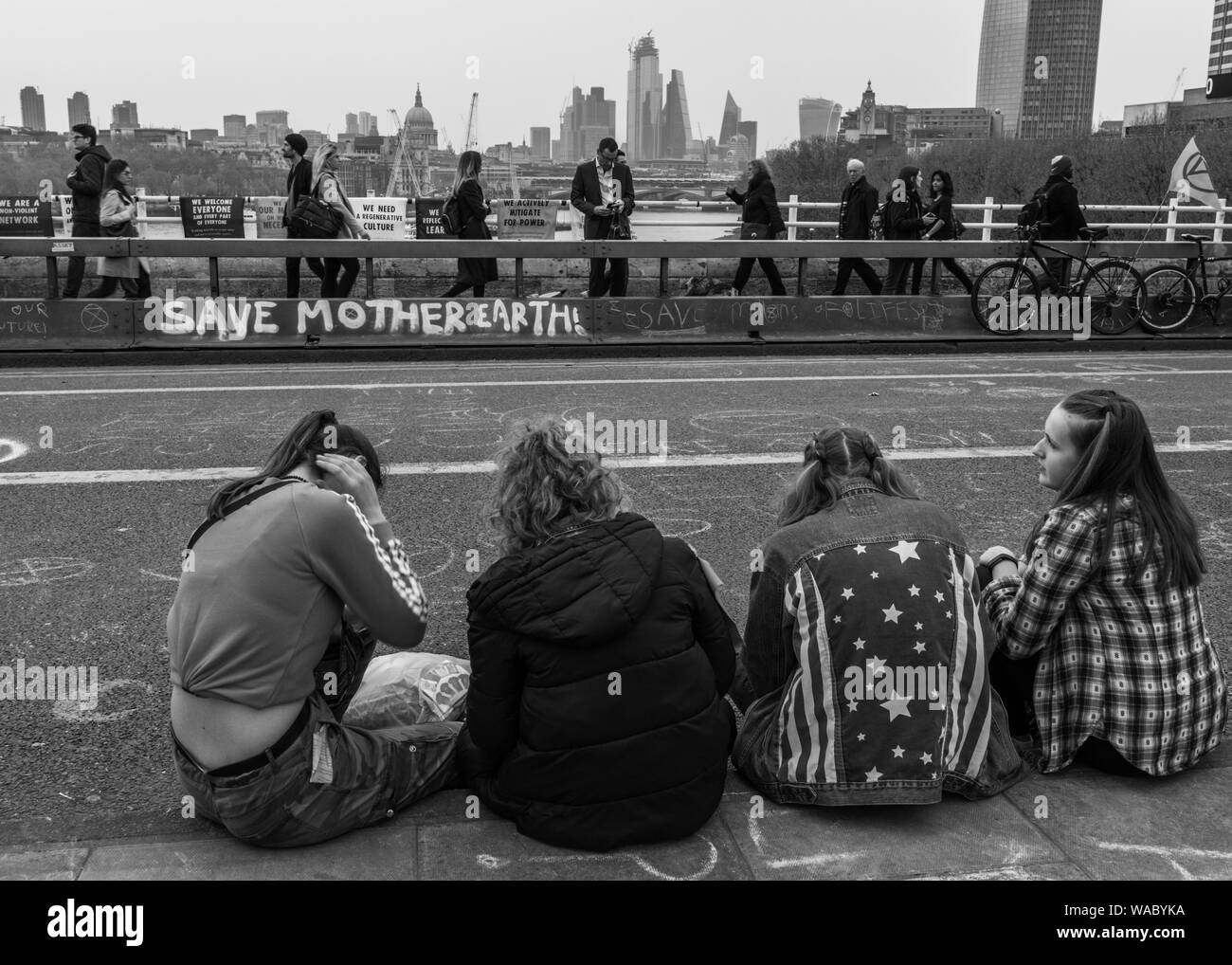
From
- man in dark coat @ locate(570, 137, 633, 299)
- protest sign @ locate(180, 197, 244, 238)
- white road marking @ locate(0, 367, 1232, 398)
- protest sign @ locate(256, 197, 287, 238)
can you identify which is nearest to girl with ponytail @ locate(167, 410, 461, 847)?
white road marking @ locate(0, 367, 1232, 398)

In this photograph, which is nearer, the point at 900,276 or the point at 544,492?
the point at 544,492

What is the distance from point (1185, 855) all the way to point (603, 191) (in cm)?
1203

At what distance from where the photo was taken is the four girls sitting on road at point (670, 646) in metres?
3.02

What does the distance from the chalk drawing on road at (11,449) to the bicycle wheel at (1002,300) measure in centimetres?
989

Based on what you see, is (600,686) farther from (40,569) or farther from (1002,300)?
(1002,300)

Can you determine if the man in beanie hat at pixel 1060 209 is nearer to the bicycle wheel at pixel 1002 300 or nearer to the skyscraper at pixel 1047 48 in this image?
the bicycle wheel at pixel 1002 300

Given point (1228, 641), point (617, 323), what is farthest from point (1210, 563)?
point (617, 323)

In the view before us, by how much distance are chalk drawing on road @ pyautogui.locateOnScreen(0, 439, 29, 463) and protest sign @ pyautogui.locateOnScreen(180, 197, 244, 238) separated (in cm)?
1356

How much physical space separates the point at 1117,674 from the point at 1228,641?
157 centimetres

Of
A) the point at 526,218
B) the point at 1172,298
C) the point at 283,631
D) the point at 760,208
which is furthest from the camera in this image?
the point at 526,218

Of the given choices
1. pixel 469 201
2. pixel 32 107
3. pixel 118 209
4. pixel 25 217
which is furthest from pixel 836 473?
pixel 32 107

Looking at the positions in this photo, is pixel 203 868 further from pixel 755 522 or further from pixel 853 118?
pixel 853 118

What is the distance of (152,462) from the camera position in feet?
24.7

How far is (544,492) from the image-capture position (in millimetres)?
3215
